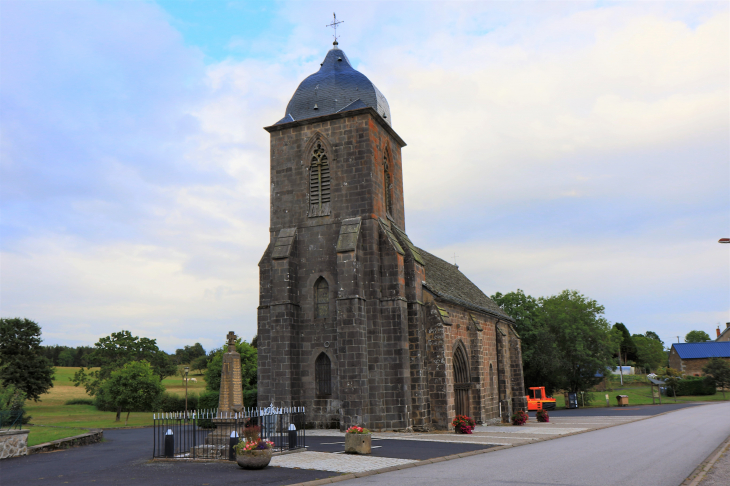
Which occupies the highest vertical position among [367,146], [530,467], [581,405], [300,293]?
[367,146]

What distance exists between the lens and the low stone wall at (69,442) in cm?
2058

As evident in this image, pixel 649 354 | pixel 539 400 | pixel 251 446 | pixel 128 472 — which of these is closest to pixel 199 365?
pixel 539 400

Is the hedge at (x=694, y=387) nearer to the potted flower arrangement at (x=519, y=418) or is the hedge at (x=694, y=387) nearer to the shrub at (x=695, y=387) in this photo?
the shrub at (x=695, y=387)

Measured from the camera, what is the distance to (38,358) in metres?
54.2

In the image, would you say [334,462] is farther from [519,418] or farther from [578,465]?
[519,418]

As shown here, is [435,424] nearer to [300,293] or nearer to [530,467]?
[300,293]

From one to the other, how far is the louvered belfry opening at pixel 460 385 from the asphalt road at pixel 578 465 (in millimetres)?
7780

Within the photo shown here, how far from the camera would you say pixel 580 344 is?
53.9m

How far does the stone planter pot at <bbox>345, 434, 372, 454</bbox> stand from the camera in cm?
1666

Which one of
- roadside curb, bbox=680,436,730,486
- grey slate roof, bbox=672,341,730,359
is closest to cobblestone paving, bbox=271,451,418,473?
roadside curb, bbox=680,436,730,486

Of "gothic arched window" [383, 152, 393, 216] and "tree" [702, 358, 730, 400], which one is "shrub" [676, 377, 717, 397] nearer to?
"tree" [702, 358, 730, 400]

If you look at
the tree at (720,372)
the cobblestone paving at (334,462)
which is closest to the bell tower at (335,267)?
the cobblestone paving at (334,462)

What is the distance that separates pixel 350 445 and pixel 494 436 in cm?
946

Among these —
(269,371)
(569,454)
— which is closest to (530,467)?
(569,454)
